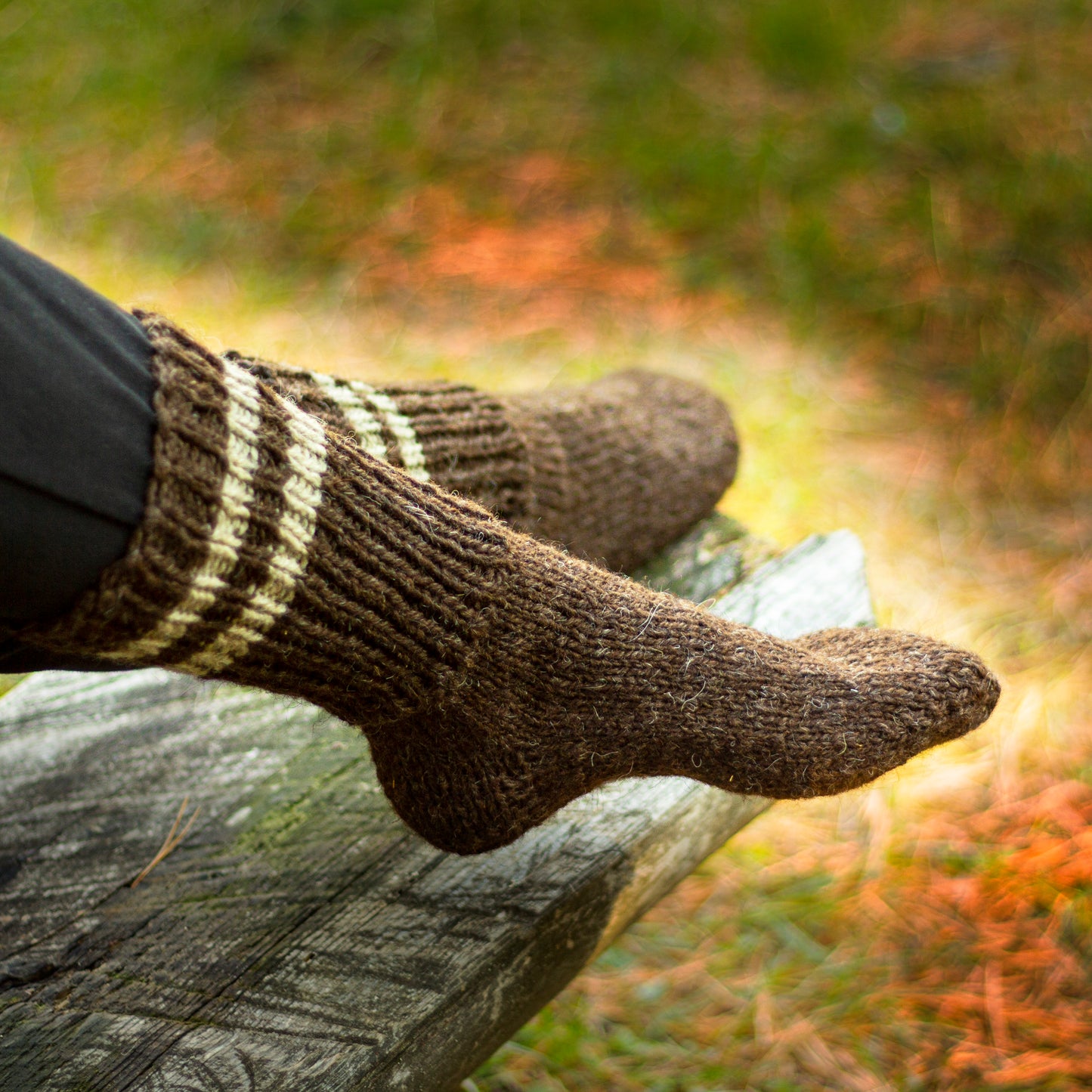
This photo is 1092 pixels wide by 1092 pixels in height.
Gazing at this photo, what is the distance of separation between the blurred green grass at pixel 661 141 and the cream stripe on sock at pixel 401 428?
54.2 inches

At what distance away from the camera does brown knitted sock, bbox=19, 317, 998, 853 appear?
0.57 meters

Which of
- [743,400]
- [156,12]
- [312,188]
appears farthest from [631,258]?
[156,12]

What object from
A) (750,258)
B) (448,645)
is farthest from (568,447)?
(750,258)

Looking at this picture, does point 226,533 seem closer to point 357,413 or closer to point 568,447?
point 357,413

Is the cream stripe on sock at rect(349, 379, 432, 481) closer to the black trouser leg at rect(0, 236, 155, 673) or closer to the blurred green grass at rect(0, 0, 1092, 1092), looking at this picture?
the black trouser leg at rect(0, 236, 155, 673)

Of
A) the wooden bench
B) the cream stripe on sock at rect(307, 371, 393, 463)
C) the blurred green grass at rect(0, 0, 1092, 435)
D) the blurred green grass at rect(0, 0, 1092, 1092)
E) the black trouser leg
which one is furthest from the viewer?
the blurred green grass at rect(0, 0, 1092, 435)

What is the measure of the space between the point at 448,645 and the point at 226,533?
161 mm

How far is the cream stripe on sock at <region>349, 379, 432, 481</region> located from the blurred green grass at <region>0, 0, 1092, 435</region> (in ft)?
4.52

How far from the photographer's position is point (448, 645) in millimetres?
669

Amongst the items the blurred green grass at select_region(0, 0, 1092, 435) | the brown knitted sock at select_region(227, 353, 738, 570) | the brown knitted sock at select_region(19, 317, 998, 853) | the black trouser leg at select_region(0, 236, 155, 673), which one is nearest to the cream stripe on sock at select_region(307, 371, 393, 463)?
the brown knitted sock at select_region(227, 353, 738, 570)

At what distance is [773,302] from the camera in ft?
6.97

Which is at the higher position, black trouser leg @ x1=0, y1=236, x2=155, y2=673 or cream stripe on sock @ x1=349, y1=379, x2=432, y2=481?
black trouser leg @ x1=0, y1=236, x2=155, y2=673

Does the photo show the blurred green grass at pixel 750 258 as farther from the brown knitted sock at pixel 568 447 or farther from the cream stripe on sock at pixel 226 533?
the cream stripe on sock at pixel 226 533

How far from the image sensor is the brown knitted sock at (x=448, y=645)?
22.3 inches
